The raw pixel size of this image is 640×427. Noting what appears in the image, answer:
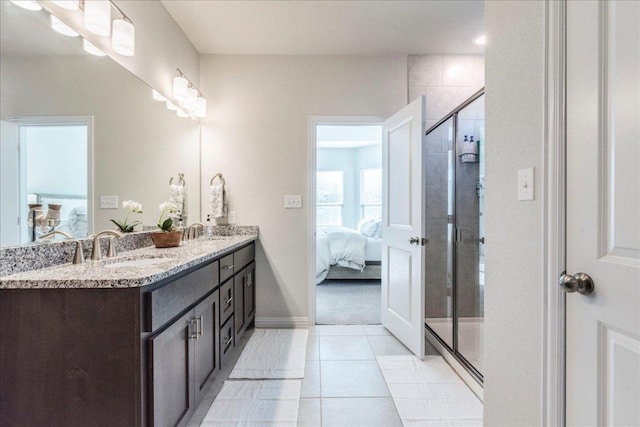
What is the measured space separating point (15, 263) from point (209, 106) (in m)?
2.08

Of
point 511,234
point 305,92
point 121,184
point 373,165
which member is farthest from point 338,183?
point 511,234

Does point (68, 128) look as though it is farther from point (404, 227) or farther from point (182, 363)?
point (404, 227)

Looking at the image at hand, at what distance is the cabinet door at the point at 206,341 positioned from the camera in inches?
59.9

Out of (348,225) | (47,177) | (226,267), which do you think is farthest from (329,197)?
(47,177)

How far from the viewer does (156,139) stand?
7.36ft

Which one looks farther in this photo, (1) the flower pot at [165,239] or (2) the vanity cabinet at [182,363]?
(1) the flower pot at [165,239]

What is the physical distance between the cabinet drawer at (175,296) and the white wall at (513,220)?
1330 millimetres

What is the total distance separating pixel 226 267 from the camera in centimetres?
200

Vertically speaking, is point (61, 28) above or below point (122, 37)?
below

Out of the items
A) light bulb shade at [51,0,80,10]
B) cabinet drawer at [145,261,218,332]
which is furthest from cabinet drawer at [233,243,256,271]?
light bulb shade at [51,0,80,10]

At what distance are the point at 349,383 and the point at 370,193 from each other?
5217mm

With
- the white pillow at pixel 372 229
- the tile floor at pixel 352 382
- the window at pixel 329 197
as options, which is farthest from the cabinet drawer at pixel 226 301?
the window at pixel 329 197

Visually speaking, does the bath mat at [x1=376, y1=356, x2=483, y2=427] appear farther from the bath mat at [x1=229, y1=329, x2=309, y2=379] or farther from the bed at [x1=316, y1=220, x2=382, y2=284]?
the bed at [x1=316, y1=220, x2=382, y2=284]

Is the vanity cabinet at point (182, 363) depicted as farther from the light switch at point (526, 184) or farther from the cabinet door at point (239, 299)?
the light switch at point (526, 184)
